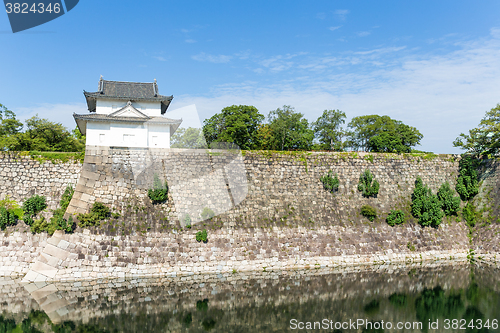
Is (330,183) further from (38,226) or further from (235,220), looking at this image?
(38,226)

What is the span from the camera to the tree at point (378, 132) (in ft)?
142

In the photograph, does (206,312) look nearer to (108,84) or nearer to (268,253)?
(268,253)

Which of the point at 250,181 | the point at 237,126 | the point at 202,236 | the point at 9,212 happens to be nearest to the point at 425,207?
the point at 250,181

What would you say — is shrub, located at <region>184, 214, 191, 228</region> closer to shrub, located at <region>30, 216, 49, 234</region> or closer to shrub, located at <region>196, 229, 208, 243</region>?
shrub, located at <region>196, 229, 208, 243</region>

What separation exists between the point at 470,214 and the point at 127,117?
25278mm

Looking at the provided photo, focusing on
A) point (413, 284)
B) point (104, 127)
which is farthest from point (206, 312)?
point (104, 127)

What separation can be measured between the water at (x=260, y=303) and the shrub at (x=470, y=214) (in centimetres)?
744

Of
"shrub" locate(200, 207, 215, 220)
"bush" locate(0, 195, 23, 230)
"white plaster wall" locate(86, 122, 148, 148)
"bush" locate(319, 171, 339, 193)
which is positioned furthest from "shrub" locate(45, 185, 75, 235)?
"bush" locate(319, 171, 339, 193)

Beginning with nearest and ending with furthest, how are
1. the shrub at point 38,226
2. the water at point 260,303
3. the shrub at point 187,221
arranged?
the water at point 260,303, the shrub at point 38,226, the shrub at point 187,221

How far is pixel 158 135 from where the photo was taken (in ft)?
92.3

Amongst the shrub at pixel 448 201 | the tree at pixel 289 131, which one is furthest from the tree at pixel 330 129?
the shrub at pixel 448 201

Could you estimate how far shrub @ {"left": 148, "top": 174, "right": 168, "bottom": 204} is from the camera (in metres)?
21.7

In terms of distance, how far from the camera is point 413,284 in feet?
60.0

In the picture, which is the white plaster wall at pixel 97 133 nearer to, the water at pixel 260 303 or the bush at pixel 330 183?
the water at pixel 260 303
